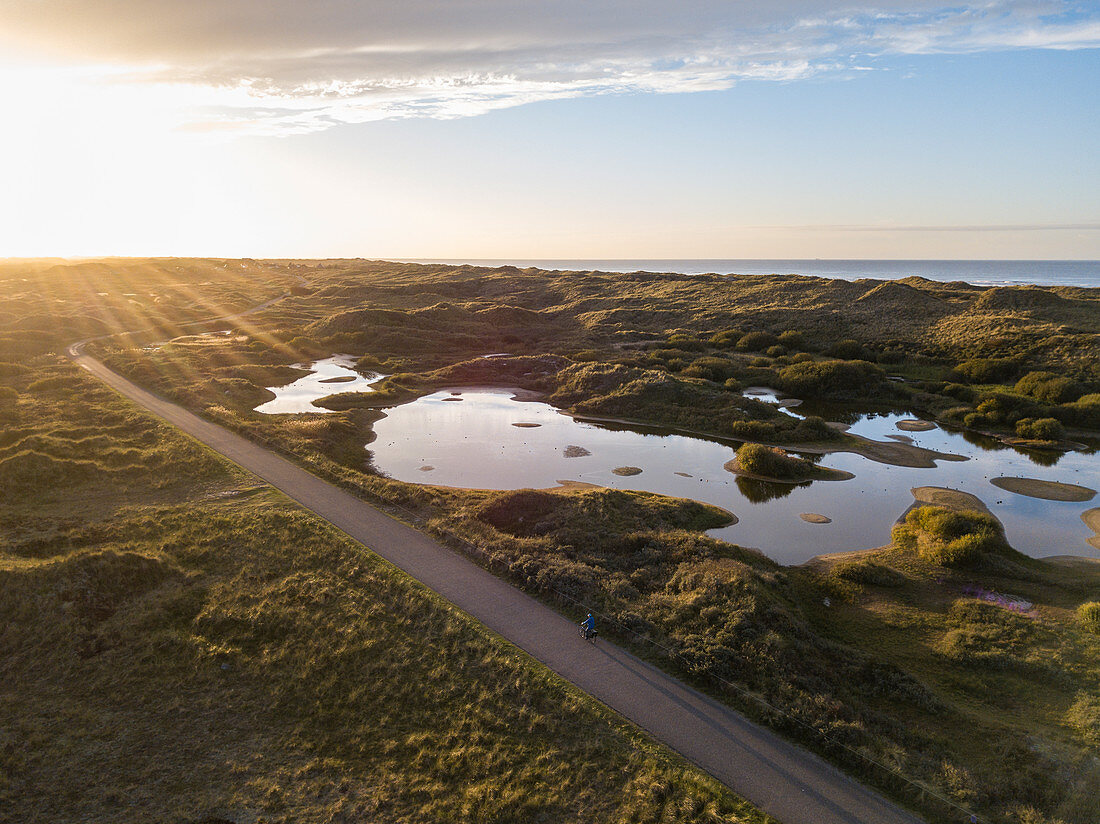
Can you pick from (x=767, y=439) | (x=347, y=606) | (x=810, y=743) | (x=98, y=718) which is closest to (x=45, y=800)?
(x=98, y=718)

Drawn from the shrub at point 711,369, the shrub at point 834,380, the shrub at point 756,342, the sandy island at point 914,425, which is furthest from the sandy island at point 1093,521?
the shrub at point 756,342

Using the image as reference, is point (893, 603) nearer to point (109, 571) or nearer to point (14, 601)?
point (109, 571)

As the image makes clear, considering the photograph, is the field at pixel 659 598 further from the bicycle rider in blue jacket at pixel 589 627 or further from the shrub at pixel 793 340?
the shrub at pixel 793 340

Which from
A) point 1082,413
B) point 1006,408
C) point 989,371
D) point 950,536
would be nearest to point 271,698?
point 950,536

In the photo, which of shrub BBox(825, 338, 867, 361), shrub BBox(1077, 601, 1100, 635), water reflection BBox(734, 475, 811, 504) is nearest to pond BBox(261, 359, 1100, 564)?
water reflection BBox(734, 475, 811, 504)

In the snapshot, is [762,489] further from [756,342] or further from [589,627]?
[756,342]

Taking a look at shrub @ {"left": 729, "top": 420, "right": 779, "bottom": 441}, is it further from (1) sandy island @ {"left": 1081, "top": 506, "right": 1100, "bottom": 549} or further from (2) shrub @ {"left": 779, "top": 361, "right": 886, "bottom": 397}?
(1) sandy island @ {"left": 1081, "top": 506, "right": 1100, "bottom": 549}
